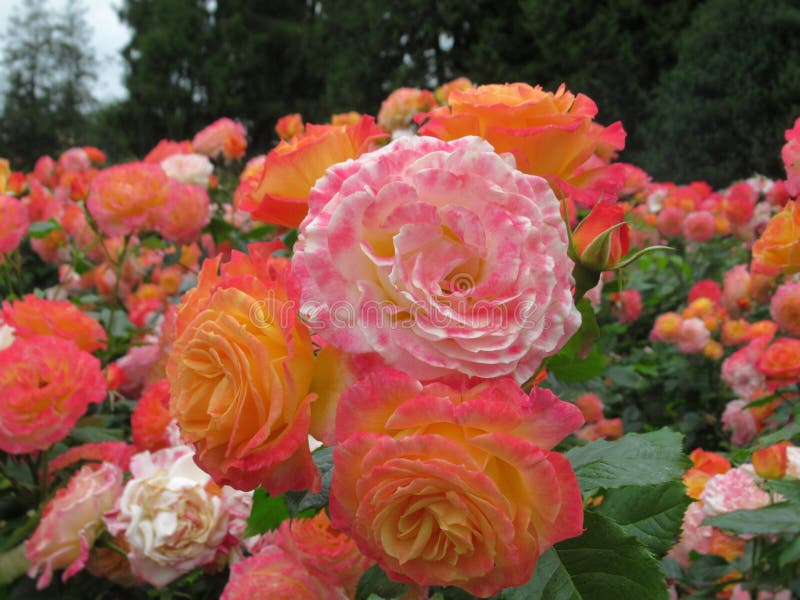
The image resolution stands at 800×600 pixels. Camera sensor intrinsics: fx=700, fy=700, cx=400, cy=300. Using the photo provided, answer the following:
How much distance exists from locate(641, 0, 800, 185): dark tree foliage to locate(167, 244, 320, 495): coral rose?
500cm

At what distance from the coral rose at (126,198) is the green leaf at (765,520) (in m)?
1.10

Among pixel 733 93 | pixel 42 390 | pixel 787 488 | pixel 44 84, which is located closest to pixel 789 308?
pixel 787 488

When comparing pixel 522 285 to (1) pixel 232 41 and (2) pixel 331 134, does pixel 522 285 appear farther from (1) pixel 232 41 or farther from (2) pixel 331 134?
(1) pixel 232 41

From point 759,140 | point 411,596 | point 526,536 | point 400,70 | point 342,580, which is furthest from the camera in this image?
point 400,70

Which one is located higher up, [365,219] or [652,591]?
[365,219]

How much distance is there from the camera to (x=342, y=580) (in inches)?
27.5

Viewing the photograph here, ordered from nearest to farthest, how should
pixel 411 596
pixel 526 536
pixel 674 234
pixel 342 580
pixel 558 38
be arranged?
1. pixel 526 536
2. pixel 411 596
3. pixel 342 580
4. pixel 674 234
5. pixel 558 38

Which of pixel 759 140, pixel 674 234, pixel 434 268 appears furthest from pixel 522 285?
pixel 759 140

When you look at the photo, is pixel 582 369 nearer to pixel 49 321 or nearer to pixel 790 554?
pixel 790 554

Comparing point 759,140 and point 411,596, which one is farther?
point 759,140

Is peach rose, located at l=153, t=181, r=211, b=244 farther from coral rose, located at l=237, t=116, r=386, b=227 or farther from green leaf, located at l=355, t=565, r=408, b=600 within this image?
green leaf, located at l=355, t=565, r=408, b=600

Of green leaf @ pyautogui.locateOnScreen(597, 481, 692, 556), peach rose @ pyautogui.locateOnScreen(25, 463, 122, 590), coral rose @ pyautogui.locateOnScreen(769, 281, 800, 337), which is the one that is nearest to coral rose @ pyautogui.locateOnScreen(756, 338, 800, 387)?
coral rose @ pyautogui.locateOnScreen(769, 281, 800, 337)

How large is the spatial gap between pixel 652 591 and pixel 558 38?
7.89m

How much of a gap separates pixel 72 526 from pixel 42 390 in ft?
0.61
